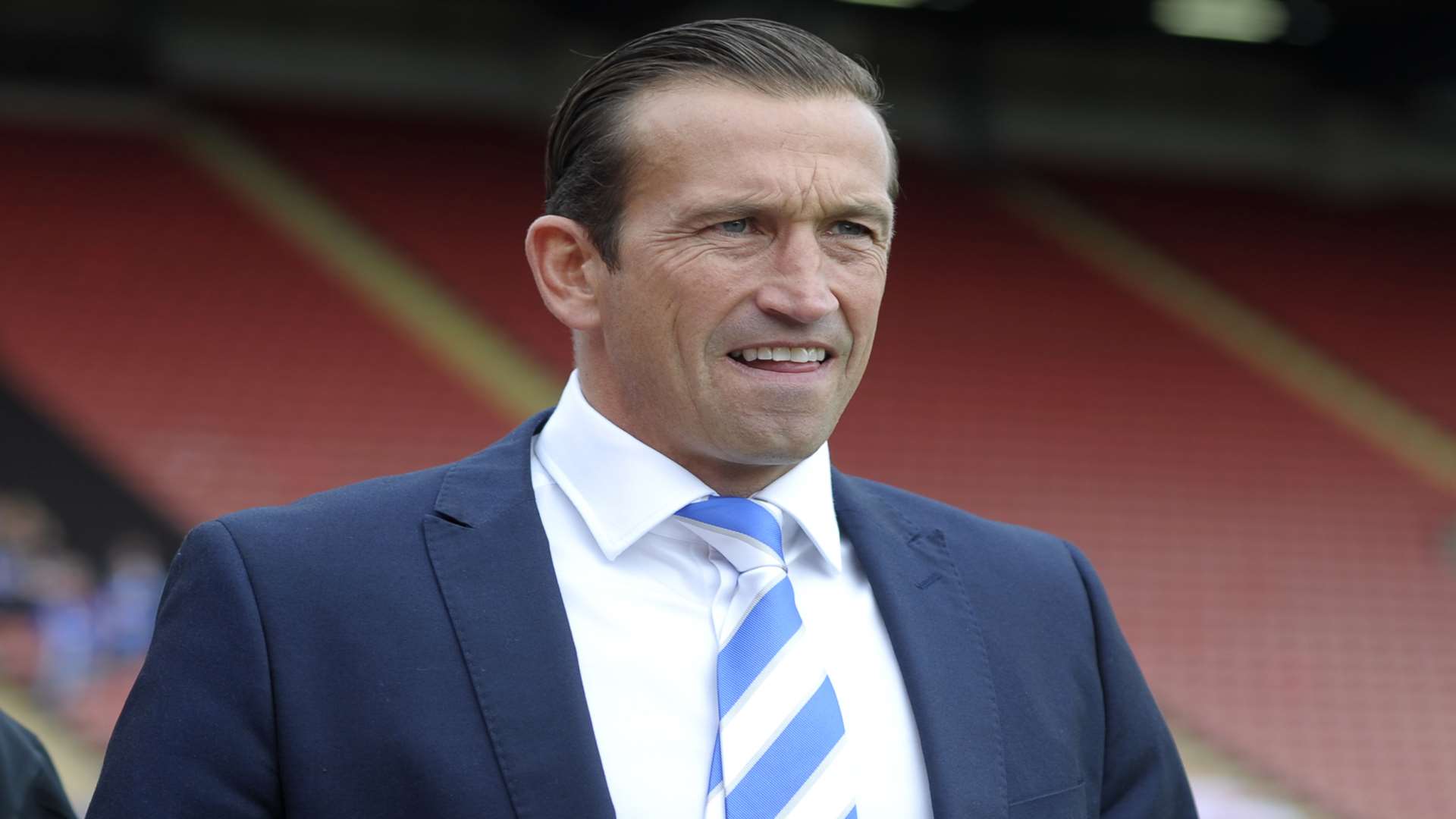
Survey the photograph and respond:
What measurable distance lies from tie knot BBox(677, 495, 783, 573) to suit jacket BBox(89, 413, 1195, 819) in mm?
130

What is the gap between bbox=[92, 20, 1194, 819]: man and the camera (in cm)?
142

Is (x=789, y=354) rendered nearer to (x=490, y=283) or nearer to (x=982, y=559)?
(x=982, y=559)

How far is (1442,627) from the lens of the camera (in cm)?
768

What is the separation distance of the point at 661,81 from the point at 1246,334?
8.60 m

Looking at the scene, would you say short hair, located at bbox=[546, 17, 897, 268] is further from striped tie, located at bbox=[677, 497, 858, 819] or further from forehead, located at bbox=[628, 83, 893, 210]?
striped tie, located at bbox=[677, 497, 858, 819]

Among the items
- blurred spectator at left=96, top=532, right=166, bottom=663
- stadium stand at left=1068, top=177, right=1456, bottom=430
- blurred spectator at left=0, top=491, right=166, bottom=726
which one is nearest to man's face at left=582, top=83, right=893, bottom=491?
blurred spectator at left=0, top=491, right=166, bottom=726

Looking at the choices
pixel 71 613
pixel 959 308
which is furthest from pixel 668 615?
pixel 959 308

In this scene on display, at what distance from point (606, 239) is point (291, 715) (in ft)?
1.66

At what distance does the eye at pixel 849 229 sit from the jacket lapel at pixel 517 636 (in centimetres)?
37

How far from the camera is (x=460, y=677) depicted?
146 cm

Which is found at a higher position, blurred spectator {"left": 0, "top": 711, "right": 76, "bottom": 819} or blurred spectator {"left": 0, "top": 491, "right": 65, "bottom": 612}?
blurred spectator {"left": 0, "top": 711, "right": 76, "bottom": 819}

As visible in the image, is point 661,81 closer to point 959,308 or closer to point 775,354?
point 775,354

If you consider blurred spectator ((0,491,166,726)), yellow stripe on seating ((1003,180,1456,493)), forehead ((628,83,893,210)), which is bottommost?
blurred spectator ((0,491,166,726))

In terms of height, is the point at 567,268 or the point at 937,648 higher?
the point at 567,268
